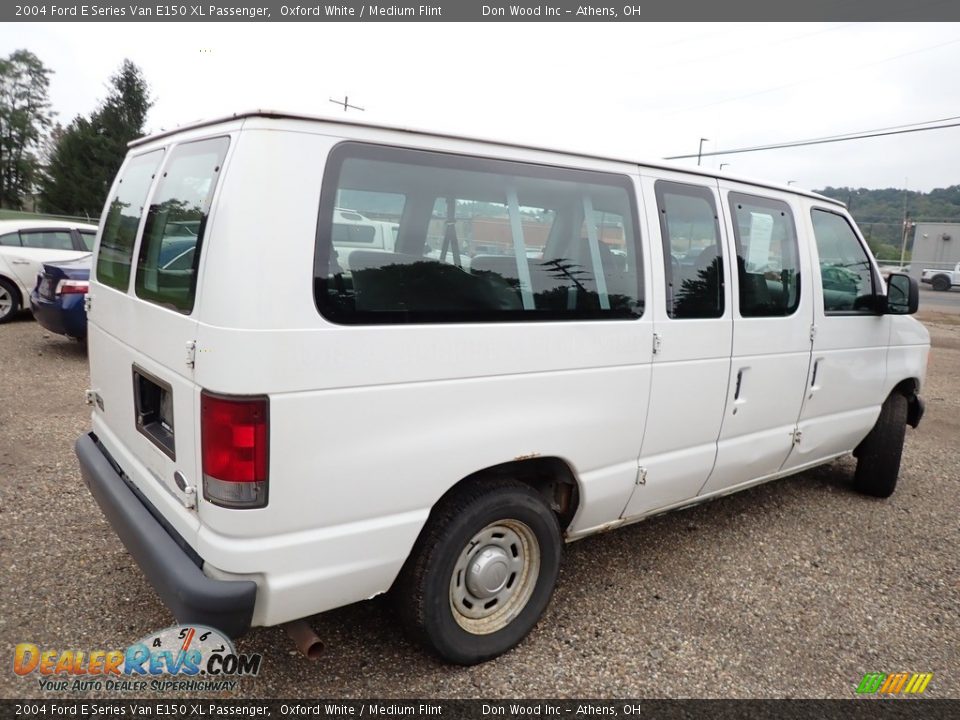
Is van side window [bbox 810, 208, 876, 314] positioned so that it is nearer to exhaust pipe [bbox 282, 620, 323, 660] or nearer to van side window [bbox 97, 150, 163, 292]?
exhaust pipe [bbox 282, 620, 323, 660]

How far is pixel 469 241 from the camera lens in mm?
2584

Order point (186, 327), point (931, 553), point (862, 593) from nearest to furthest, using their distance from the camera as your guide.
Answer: point (186, 327) < point (862, 593) < point (931, 553)

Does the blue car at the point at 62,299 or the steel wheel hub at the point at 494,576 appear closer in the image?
the steel wheel hub at the point at 494,576

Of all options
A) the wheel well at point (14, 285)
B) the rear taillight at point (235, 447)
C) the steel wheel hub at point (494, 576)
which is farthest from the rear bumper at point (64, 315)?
the steel wheel hub at point (494, 576)

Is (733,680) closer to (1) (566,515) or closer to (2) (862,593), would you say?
(1) (566,515)

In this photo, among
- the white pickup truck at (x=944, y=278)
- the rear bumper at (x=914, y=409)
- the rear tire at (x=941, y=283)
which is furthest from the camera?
the rear tire at (x=941, y=283)

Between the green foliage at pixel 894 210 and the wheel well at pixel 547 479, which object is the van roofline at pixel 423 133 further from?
the green foliage at pixel 894 210

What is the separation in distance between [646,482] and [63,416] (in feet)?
16.9

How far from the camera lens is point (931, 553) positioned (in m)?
4.16

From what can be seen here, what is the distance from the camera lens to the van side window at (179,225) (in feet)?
7.38

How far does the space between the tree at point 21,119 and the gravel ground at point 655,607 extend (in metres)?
53.3

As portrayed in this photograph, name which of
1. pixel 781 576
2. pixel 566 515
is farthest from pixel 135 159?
pixel 781 576

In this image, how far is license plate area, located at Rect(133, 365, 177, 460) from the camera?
2.49 metres

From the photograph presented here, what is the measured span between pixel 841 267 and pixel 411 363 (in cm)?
324
